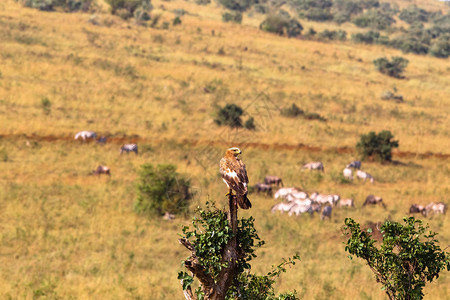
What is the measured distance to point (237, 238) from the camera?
7523mm

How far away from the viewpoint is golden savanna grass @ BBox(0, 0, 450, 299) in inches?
730

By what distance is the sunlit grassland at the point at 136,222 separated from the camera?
672 inches

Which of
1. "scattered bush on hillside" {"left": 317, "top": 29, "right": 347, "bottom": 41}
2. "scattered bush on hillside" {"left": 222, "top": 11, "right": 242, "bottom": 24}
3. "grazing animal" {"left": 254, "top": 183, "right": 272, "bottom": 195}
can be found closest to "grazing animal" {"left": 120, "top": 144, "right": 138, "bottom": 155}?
"grazing animal" {"left": 254, "top": 183, "right": 272, "bottom": 195}

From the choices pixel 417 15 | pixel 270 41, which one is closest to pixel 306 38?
pixel 270 41

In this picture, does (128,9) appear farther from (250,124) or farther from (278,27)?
(250,124)

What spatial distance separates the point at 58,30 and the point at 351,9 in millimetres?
80072

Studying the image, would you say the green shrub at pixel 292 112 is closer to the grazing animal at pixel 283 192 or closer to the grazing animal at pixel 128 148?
the grazing animal at pixel 128 148

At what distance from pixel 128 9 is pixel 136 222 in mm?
53406

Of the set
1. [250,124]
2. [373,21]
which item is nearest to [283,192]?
[250,124]

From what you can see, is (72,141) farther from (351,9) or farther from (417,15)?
(417,15)

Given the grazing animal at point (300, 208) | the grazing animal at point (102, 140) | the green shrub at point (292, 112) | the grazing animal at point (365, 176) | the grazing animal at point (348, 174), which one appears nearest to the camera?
the grazing animal at point (300, 208)

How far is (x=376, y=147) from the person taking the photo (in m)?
34.7

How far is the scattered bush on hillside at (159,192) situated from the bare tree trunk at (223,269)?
15.4 m

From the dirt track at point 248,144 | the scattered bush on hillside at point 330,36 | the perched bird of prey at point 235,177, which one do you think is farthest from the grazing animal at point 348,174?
the scattered bush on hillside at point 330,36
